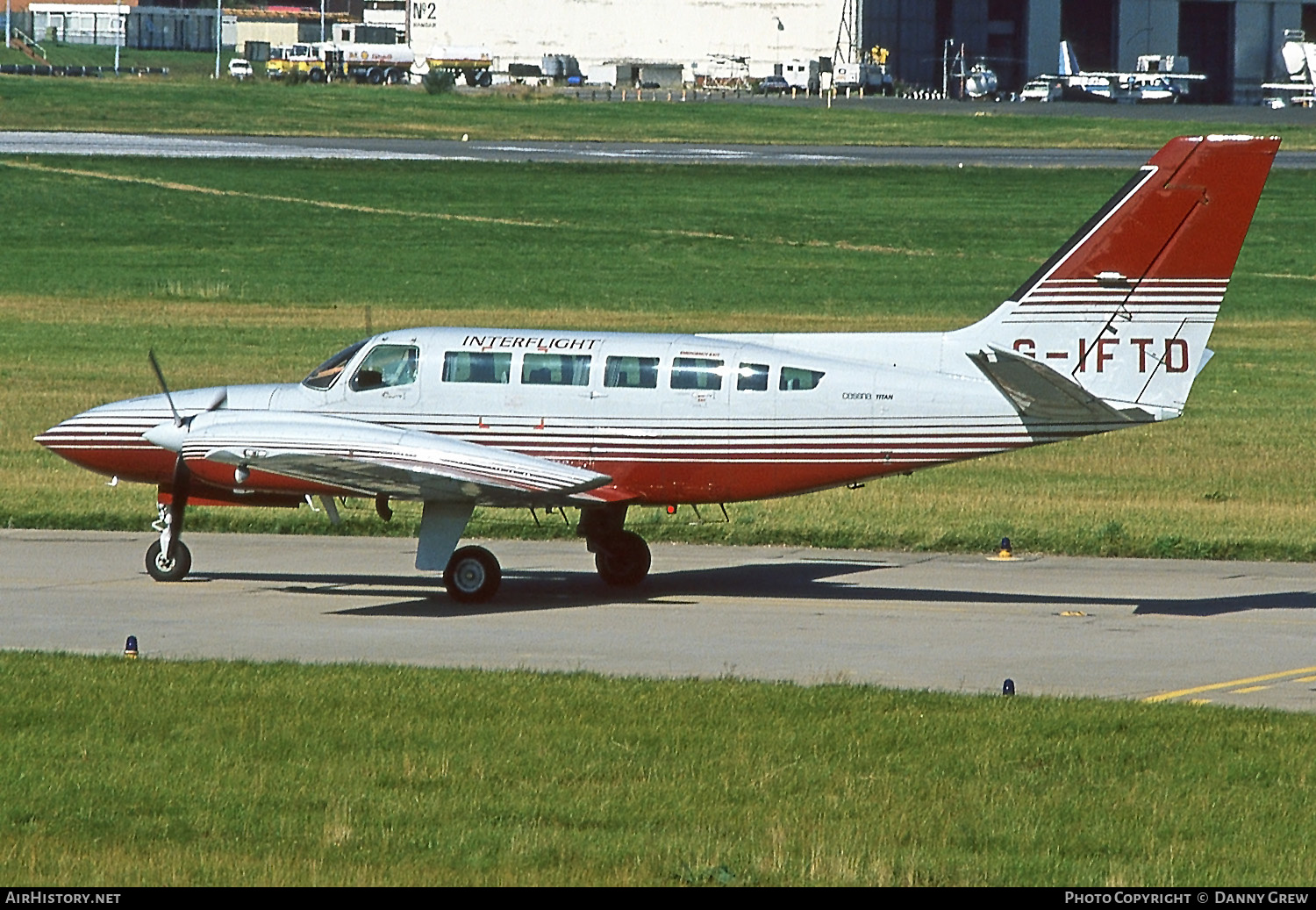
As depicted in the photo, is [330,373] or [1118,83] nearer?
[330,373]

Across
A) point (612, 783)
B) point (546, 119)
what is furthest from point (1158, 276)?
point (546, 119)

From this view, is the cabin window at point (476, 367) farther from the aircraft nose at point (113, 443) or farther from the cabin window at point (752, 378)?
the aircraft nose at point (113, 443)

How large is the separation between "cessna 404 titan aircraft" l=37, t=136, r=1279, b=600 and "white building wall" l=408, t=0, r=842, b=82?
116 m

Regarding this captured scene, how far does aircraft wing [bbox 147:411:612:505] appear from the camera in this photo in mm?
17766

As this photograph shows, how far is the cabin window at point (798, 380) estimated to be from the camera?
18156 millimetres

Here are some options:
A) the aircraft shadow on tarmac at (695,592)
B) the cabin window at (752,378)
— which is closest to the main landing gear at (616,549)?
the aircraft shadow on tarmac at (695,592)

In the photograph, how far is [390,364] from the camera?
19.0 meters

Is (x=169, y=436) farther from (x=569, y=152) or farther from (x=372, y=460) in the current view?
(x=569, y=152)

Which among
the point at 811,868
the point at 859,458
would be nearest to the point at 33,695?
the point at 811,868

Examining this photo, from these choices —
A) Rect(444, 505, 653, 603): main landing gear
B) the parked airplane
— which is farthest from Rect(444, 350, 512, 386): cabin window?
the parked airplane

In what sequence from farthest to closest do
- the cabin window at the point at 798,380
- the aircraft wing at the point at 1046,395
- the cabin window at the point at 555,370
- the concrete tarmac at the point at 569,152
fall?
the concrete tarmac at the point at 569,152 < the cabin window at the point at 555,370 < the cabin window at the point at 798,380 < the aircraft wing at the point at 1046,395

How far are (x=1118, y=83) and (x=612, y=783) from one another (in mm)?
123691

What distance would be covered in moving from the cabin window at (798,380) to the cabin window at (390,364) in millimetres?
3634

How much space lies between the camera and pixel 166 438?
18438mm
